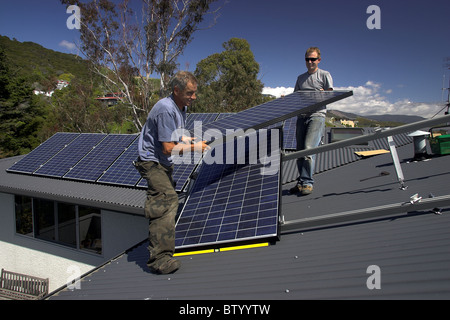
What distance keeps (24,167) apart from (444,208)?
11.5 m

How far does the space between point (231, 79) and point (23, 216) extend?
33162mm

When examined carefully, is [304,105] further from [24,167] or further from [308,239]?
[24,167]

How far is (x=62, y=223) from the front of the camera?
9492 millimetres

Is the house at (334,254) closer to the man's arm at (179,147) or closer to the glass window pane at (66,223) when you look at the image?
the man's arm at (179,147)

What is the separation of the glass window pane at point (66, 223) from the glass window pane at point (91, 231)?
0.34 metres

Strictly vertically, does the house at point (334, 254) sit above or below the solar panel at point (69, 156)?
below

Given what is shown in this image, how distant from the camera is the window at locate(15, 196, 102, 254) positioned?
356 inches

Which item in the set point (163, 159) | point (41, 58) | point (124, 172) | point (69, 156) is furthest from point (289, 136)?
point (41, 58)

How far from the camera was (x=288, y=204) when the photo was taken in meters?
4.43

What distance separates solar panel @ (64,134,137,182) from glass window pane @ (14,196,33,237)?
2893 mm

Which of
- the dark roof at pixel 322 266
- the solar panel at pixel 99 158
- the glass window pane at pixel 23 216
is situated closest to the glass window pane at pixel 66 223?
the solar panel at pixel 99 158

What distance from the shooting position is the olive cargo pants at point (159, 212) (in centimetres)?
279

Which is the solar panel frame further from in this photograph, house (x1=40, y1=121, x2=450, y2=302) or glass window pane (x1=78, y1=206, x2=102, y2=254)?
glass window pane (x1=78, y1=206, x2=102, y2=254)

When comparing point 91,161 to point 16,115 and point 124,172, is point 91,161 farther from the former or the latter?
point 16,115
